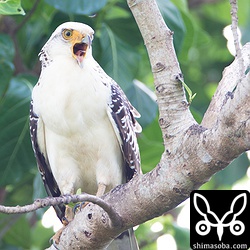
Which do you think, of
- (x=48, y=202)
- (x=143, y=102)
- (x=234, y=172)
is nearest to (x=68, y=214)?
(x=143, y=102)

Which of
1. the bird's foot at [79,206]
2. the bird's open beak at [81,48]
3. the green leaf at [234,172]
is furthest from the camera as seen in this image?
the green leaf at [234,172]

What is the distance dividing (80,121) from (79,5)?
0.92 metres

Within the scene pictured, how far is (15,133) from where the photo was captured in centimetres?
480

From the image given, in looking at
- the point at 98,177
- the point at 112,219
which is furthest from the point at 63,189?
the point at 112,219

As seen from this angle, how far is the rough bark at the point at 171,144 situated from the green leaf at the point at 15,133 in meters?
1.43

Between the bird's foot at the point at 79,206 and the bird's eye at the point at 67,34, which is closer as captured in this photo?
the bird's foot at the point at 79,206

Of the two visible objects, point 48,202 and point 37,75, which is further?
point 37,75

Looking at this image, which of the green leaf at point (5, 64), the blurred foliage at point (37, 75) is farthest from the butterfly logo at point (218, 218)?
the green leaf at point (5, 64)

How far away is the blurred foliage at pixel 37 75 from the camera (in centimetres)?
→ 476

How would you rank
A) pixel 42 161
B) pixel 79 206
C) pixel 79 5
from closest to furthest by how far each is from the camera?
pixel 79 206 < pixel 42 161 < pixel 79 5

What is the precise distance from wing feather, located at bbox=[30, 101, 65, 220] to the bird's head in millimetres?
380

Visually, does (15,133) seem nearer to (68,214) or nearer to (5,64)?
(5,64)
